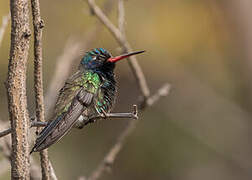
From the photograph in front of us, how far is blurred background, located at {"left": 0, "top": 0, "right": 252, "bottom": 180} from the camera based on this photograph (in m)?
7.64

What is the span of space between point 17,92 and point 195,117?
6192mm

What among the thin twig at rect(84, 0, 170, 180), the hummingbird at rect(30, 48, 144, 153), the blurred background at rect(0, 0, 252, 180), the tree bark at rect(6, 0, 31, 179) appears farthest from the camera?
the blurred background at rect(0, 0, 252, 180)

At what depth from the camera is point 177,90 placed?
7977 millimetres

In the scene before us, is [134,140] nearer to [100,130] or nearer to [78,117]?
[100,130]

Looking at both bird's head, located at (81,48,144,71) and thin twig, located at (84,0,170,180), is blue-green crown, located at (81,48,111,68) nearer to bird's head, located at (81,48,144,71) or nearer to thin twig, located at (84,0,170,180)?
bird's head, located at (81,48,144,71)

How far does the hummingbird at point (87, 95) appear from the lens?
2.64 meters

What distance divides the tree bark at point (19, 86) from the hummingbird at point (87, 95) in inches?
22.4

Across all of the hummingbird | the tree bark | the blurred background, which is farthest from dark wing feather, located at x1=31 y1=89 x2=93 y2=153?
the blurred background

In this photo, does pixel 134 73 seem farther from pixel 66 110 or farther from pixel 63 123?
pixel 63 123

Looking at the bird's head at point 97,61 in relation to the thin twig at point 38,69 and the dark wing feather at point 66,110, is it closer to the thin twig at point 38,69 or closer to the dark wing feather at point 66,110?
the dark wing feather at point 66,110

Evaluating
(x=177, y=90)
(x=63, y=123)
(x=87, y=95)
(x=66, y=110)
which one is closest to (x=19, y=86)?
(x=63, y=123)

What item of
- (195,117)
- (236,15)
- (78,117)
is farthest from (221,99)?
(78,117)

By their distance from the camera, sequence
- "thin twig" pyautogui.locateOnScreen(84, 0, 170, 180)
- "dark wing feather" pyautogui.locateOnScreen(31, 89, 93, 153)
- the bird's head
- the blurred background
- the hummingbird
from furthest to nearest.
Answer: the blurred background
the bird's head
"thin twig" pyautogui.locateOnScreen(84, 0, 170, 180)
the hummingbird
"dark wing feather" pyautogui.locateOnScreen(31, 89, 93, 153)

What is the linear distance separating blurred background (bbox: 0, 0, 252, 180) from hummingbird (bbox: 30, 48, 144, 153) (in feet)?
12.0
